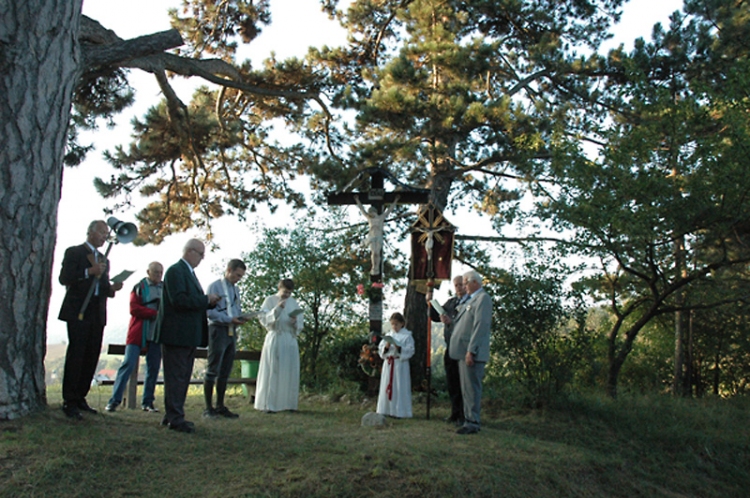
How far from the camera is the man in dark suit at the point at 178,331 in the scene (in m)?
6.23

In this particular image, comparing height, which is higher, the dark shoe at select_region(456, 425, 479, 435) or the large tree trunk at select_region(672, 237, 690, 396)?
the large tree trunk at select_region(672, 237, 690, 396)

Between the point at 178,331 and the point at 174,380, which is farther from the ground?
the point at 178,331

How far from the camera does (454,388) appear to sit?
8555 mm

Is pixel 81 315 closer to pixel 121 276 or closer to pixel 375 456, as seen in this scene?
pixel 121 276

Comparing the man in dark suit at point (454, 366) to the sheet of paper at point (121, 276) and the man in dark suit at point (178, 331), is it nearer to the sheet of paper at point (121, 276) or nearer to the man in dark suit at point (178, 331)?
the man in dark suit at point (178, 331)

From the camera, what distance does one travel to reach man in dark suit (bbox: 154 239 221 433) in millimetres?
6234

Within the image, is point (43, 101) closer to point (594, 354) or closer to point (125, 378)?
point (125, 378)

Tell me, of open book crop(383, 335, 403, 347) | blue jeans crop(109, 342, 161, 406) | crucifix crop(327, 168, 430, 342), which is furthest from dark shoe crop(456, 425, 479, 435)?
blue jeans crop(109, 342, 161, 406)

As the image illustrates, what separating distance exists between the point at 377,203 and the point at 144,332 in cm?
393

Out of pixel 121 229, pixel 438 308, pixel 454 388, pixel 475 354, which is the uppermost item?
pixel 121 229

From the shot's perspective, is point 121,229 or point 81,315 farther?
point 121,229

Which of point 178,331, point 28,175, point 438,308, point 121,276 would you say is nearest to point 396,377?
point 438,308

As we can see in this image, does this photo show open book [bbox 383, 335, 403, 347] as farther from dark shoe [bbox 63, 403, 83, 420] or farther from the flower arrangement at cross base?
dark shoe [bbox 63, 403, 83, 420]

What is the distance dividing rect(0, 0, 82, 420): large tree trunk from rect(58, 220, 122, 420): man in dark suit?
0.24m
